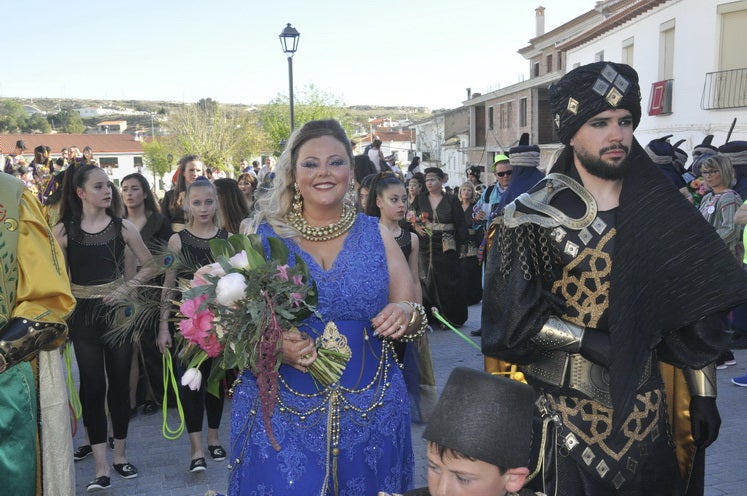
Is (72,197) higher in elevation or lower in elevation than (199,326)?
higher

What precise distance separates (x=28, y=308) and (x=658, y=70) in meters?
20.4

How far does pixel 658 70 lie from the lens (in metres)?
20.9

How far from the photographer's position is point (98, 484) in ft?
18.0

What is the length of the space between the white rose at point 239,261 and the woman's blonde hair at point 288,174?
0.49 meters

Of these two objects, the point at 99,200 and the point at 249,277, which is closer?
the point at 249,277

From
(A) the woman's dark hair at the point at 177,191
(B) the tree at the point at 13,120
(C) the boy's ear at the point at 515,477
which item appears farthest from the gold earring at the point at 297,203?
(B) the tree at the point at 13,120

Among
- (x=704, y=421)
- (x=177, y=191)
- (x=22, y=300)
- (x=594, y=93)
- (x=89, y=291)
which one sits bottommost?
(x=704, y=421)

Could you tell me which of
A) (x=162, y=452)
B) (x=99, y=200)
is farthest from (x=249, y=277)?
(x=162, y=452)

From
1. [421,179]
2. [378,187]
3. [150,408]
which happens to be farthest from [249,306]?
[421,179]

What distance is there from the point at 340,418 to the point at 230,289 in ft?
2.62

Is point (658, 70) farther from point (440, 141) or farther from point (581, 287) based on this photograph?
point (440, 141)

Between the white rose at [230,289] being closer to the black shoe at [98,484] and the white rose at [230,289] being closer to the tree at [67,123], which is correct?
the black shoe at [98,484]

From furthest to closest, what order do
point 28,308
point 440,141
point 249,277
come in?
1. point 440,141
2. point 28,308
3. point 249,277

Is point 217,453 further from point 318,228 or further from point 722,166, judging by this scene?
point 722,166
